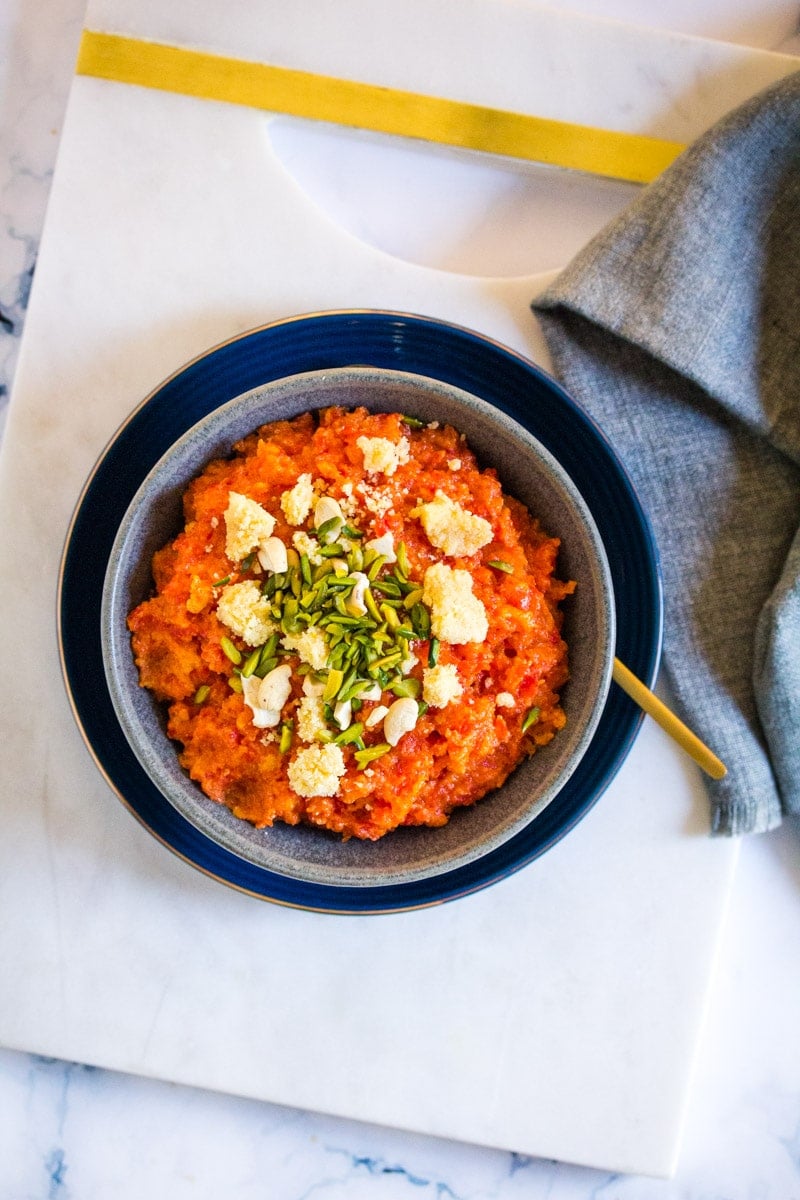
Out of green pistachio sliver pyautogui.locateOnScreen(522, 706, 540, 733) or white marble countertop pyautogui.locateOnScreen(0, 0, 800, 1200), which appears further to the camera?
white marble countertop pyautogui.locateOnScreen(0, 0, 800, 1200)

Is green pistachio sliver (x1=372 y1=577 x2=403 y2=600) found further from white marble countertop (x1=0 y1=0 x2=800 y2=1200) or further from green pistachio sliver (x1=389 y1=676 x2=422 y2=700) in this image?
white marble countertop (x1=0 y1=0 x2=800 y2=1200)

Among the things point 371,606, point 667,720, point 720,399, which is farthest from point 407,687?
point 720,399

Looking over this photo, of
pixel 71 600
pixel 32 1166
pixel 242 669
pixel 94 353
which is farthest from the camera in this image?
pixel 32 1166

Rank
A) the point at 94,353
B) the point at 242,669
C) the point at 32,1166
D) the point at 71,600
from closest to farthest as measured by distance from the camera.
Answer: the point at 242,669 < the point at 71,600 < the point at 94,353 < the point at 32,1166

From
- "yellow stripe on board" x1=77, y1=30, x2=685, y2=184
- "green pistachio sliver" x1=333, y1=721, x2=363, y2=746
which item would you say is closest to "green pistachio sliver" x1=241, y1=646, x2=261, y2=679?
"green pistachio sliver" x1=333, y1=721, x2=363, y2=746

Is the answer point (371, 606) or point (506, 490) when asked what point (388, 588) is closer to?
point (371, 606)

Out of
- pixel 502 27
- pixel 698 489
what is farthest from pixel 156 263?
pixel 698 489

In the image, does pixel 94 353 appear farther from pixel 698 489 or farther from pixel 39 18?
pixel 698 489
